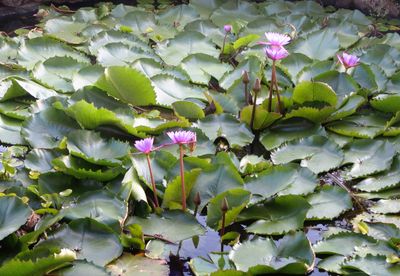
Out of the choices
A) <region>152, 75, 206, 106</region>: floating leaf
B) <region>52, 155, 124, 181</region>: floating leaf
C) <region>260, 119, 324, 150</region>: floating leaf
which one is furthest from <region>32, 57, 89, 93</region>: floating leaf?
<region>260, 119, 324, 150</region>: floating leaf

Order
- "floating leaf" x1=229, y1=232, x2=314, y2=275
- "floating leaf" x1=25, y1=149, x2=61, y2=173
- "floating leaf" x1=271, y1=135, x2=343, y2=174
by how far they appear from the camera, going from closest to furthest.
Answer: "floating leaf" x1=229, y1=232, x2=314, y2=275
"floating leaf" x1=25, y1=149, x2=61, y2=173
"floating leaf" x1=271, y1=135, x2=343, y2=174

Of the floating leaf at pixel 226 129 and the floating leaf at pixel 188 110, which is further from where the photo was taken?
the floating leaf at pixel 188 110

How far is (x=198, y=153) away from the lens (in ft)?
6.88

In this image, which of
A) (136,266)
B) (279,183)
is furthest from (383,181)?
(136,266)

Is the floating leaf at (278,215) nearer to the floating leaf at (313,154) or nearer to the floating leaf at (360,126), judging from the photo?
the floating leaf at (313,154)

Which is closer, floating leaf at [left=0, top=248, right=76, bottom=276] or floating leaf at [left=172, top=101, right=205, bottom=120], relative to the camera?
floating leaf at [left=0, top=248, right=76, bottom=276]

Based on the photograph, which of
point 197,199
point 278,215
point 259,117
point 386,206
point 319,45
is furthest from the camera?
point 319,45

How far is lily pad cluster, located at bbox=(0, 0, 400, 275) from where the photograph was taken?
5.37ft

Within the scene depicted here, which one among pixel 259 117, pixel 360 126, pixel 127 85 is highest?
pixel 127 85

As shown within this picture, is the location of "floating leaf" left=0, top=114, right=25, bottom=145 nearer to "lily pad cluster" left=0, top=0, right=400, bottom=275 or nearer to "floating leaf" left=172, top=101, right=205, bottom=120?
"lily pad cluster" left=0, top=0, right=400, bottom=275

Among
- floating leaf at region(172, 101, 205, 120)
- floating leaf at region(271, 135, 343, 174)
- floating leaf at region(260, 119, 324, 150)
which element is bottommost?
floating leaf at region(260, 119, 324, 150)

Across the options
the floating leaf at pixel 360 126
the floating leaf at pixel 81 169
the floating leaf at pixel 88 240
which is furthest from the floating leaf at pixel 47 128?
the floating leaf at pixel 360 126

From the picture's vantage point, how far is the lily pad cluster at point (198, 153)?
1.64 metres

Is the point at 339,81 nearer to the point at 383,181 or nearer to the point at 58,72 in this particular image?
the point at 383,181
